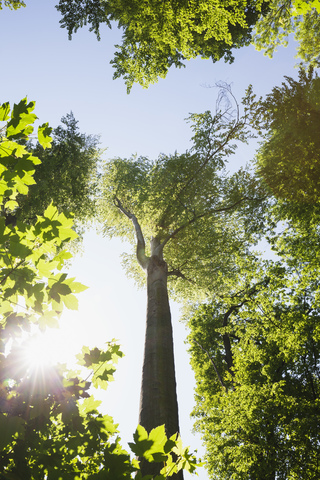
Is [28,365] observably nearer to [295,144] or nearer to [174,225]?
[174,225]

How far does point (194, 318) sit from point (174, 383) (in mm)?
14841

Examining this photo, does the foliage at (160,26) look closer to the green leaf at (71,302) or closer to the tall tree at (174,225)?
the tall tree at (174,225)

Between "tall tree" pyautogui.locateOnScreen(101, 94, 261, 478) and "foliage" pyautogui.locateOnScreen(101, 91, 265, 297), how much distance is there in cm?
4

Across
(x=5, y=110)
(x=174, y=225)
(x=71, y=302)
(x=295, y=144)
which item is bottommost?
(x=71, y=302)

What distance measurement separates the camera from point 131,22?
661 centimetres

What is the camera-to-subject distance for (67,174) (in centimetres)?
1130

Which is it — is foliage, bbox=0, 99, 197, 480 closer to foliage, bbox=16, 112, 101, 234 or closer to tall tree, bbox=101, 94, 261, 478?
tall tree, bbox=101, 94, 261, 478

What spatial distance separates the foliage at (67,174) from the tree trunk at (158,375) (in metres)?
5.75

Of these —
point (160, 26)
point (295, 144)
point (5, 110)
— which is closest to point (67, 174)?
point (160, 26)

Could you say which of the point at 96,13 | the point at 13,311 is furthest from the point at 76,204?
the point at 13,311

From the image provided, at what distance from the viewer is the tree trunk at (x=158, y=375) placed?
3582mm

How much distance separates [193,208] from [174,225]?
0.98m

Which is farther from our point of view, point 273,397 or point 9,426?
point 273,397

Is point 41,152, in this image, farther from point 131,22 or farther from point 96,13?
point 131,22
